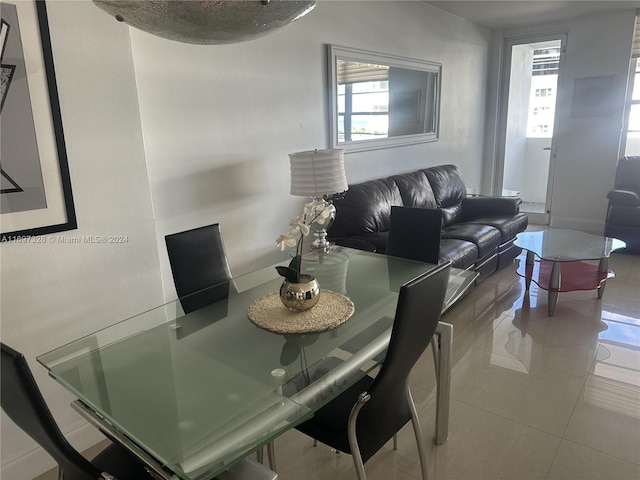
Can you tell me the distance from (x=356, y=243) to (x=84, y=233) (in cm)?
189

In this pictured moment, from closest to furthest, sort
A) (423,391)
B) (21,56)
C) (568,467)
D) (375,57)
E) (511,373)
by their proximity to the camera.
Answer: (21,56) → (568,467) → (423,391) → (511,373) → (375,57)

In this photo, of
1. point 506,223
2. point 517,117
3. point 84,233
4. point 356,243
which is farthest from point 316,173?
point 517,117

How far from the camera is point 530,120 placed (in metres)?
→ 6.16

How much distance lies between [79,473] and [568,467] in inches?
74.4

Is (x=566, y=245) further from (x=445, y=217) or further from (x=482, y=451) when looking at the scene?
(x=482, y=451)

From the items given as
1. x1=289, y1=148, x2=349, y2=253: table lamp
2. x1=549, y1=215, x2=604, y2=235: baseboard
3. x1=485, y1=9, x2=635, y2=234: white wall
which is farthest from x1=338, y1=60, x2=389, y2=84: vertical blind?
x1=549, y1=215, x2=604, y2=235: baseboard

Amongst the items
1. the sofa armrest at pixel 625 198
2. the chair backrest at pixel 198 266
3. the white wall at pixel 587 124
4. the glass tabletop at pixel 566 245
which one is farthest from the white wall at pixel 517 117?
the chair backrest at pixel 198 266

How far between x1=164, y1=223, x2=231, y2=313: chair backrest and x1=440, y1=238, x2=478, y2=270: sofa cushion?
64.2 inches

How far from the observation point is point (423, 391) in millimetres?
2479

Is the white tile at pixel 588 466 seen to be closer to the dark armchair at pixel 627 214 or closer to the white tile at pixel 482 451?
the white tile at pixel 482 451

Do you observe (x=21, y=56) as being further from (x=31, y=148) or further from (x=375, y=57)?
(x=375, y=57)

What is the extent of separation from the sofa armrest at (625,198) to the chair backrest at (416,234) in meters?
3.40

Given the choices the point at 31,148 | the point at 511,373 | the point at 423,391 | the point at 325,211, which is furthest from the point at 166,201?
the point at 511,373

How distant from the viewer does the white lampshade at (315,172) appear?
9.40 feet
